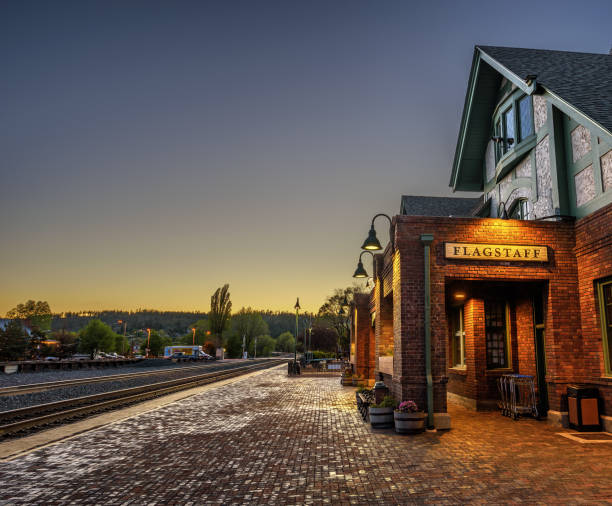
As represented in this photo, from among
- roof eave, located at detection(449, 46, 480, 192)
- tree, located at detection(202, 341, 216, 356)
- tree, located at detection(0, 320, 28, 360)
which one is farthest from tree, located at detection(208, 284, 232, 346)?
roof eave, located at detection(449, 46, 480, 192)

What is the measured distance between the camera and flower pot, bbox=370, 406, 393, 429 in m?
10.4

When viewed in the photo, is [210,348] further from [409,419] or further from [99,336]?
[409,419]

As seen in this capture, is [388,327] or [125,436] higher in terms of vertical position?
[388,327]

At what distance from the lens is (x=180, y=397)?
56.6ft

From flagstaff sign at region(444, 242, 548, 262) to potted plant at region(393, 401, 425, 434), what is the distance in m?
3.72

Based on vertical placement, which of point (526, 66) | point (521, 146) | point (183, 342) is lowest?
point (183, 342)

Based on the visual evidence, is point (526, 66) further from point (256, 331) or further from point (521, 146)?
point (256, 331)

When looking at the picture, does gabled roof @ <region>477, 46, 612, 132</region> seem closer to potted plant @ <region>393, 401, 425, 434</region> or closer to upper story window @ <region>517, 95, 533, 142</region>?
upper story window @ <region>517, 95, 533, 142</region>

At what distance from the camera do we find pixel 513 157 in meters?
14.0

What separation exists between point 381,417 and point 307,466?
148 inches

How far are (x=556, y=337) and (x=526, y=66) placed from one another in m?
8.09

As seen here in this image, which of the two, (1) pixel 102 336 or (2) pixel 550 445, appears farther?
(1) pixel 102 336

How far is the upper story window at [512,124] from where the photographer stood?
44.9 feet

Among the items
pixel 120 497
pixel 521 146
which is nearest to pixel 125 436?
pixel 120 497
